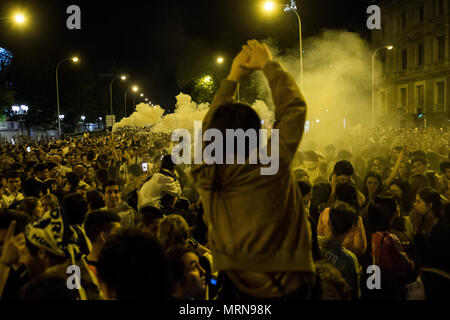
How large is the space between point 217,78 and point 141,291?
37.9 meters

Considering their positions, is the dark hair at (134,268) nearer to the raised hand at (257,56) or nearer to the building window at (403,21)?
the raised hand at (257,56)

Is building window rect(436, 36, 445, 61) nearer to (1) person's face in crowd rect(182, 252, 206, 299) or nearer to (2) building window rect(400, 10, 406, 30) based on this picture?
(2) building window rect(400, 10, 406, 30)

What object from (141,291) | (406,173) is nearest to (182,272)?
(141,291)

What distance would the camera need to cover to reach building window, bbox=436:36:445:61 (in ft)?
133

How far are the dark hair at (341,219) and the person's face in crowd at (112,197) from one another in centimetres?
331

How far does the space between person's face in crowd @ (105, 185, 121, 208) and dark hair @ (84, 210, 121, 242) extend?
7.07ft

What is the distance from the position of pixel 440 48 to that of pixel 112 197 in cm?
4292

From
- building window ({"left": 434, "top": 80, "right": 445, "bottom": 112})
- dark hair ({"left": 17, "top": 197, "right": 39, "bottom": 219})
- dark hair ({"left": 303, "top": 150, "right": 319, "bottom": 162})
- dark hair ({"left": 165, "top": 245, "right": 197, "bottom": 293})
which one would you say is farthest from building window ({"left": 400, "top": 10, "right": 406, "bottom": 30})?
dark hair ({"left": 165, "top": 245, "right": 197, "bottom": 293})

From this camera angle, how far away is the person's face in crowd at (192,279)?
2883 millimetres

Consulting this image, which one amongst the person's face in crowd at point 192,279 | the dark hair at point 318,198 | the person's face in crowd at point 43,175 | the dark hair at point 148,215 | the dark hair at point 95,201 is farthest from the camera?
the person's face in crowd at point 43,175

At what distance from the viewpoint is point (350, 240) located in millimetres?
4004

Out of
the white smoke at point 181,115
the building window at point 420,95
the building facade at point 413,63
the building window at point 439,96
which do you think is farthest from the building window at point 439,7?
the white smoke at point 181,115

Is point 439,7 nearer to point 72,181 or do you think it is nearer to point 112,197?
point 72,181
